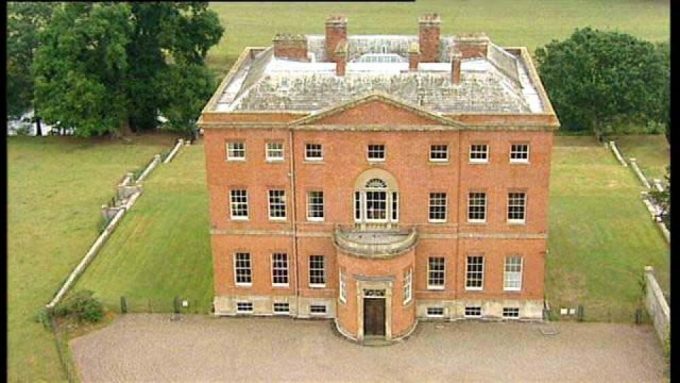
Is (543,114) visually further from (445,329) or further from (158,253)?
(158,253)

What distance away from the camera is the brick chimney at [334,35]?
4122 cm

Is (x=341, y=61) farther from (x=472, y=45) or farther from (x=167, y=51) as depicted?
(x=167, y=51)

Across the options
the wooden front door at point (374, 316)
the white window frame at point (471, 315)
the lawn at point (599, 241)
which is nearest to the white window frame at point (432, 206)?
the wooden front door at point (374, 316)

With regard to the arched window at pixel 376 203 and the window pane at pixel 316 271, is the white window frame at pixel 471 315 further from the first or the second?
the window pane at pixel 316 271

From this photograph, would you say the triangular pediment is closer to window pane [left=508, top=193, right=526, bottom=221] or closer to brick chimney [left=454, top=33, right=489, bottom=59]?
window pane [left=508, top=193, right=526, bottom=221]

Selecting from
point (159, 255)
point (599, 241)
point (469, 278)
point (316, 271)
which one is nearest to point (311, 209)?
point (316, 271)

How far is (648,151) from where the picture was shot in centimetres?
6222

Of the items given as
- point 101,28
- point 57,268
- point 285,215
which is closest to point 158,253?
point 57,268

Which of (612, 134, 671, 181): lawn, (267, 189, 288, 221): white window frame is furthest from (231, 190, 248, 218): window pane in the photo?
(612, 134, 671, 181): lawn

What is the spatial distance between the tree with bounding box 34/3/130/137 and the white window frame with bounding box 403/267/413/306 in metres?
34.5

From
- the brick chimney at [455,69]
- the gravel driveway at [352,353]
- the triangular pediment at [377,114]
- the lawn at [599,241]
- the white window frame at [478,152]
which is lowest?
the gravel driveway at [352,353]

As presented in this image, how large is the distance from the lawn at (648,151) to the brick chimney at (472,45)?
67.4 ft

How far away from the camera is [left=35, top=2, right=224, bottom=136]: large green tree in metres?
63.1
